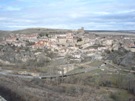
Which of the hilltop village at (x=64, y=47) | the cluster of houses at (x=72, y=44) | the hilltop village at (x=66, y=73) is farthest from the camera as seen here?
the cluster of houses at (x=72, y=44)

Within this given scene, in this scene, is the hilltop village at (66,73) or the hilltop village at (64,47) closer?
the hilltop village at (66,73)

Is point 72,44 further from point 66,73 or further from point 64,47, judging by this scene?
point 66,73

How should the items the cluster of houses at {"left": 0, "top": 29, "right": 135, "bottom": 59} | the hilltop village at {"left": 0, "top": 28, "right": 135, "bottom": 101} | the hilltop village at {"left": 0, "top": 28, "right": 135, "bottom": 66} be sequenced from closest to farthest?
the hilltop village at {"left": 0, "top": 28, "right": 135, "bottom": 101}, the hilltop village at {"left": 0, "top": 28, "right": 135, "bottom": 66}, the cluster of houses at {"left": 0, "top": 29, "right": 135, "bottom": 59}

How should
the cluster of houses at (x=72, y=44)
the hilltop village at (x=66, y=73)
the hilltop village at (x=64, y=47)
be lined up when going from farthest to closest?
the cluster of houses at (x=72, y=44) < the hilltop village at (x=64, y=47) < the hilltop village at (x=66, y=73)

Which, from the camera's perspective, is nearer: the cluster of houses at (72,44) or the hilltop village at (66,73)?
the hilltop village at (66,73)

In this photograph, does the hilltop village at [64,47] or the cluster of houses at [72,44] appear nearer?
the hilltop village at [64,47]

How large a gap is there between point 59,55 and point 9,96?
145 feet

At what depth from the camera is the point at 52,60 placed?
53.1m

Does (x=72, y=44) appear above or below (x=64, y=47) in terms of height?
above

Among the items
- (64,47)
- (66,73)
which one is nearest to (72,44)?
(64,47)

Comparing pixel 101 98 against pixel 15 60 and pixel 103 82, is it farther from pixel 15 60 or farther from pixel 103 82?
pixel 15 60

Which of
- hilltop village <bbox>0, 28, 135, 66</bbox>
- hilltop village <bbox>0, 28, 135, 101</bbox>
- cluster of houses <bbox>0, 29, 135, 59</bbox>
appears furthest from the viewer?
cluster of houses <bbox>0, 29, 135, 59</bbox>

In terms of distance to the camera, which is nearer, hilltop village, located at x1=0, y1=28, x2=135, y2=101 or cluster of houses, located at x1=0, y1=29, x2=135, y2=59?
hilltop village, located at x1=0, y1=28, x2=135, y2=101

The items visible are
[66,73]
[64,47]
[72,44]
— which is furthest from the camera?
[72,44]
